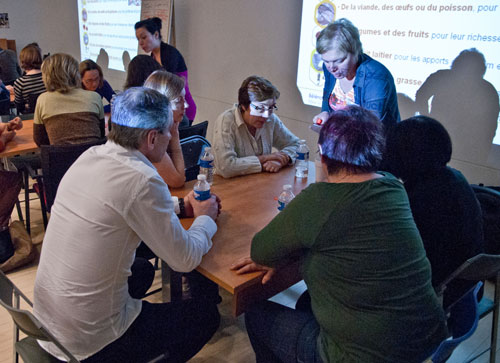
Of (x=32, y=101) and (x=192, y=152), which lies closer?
(x=192, y=152)

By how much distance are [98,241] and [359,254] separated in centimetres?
76

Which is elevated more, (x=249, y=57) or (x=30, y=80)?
(x=249, y=57)

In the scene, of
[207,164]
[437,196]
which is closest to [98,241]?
[207,164]

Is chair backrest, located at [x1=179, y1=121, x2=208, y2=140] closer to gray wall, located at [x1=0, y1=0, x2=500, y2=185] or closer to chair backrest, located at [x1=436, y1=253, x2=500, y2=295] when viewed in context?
gray wall, located at [x1=0, y1=0, x2=500, y2=185]

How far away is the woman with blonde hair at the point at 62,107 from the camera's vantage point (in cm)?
283

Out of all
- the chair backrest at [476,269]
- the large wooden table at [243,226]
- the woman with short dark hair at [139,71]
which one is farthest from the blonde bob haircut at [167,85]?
the chair backrest at [476,269]

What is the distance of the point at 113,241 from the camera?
4.17 feet

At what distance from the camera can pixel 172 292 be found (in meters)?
1.89

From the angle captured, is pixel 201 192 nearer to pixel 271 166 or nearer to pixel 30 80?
pixel 271 166

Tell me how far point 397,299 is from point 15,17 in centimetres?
971

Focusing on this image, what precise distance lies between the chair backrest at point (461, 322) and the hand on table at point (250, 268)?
1.90 ft

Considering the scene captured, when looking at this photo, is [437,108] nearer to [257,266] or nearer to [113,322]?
[257,266]

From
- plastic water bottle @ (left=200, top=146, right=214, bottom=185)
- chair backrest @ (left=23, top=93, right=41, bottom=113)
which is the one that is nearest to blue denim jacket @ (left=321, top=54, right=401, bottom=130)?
plastic water bottle @ (left=200, top=146, right=214, bottom=185)

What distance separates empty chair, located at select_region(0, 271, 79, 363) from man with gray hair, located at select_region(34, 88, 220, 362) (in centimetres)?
4
